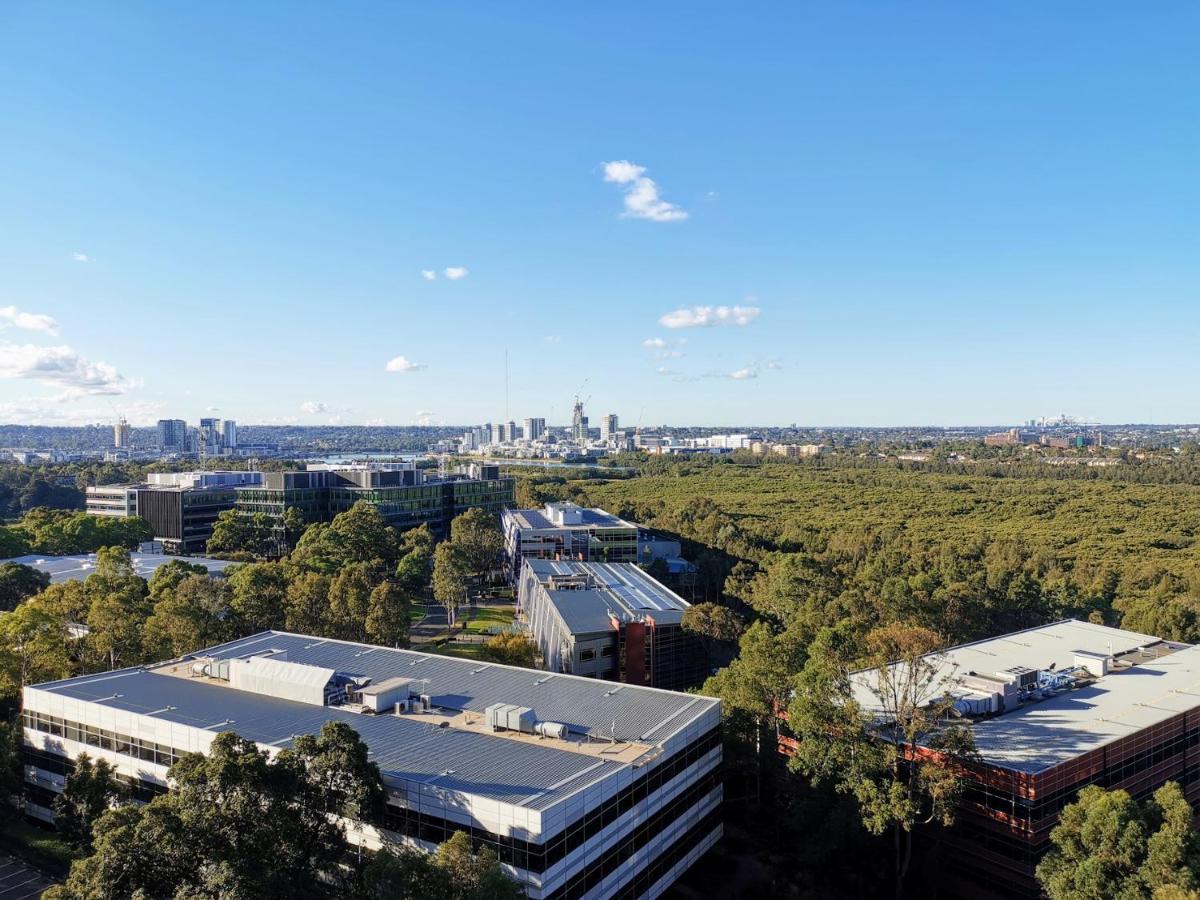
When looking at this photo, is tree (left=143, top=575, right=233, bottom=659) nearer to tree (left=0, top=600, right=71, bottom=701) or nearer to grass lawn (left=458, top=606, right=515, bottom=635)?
tree (left=0, top=600, right=71, bottom=701)

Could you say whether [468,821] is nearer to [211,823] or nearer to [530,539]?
[211,823]

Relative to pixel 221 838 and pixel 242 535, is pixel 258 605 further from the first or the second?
pixel 242 535

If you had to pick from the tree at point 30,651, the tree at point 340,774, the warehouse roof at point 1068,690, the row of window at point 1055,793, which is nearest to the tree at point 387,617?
the tree at point 30,651

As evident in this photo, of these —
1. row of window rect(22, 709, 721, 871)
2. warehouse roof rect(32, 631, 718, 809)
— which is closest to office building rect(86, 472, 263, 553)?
warehouse roof rect(32, 631, 718, 809)

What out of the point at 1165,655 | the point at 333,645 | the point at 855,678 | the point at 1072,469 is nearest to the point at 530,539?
the point at 333,645

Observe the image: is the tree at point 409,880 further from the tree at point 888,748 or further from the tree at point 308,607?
the tree at point 308,607

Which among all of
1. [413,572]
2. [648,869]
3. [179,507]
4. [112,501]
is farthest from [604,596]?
[112,501]
